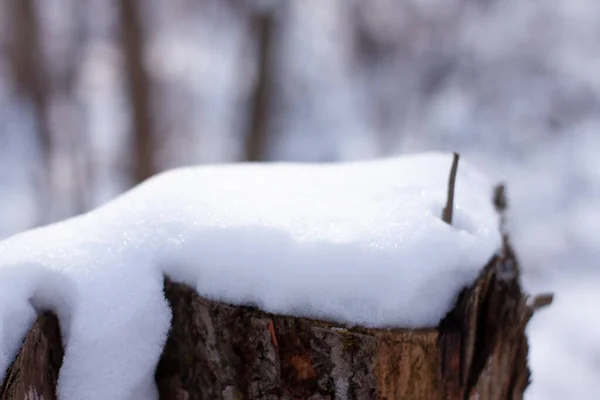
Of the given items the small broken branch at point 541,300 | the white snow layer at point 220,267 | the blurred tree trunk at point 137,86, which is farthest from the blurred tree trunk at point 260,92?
the small broken branch at point 541,300

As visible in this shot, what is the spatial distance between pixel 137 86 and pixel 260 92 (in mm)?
1618

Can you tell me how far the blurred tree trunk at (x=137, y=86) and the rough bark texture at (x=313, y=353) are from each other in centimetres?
533

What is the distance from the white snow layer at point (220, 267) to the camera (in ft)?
2.81

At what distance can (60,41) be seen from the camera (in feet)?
24.0

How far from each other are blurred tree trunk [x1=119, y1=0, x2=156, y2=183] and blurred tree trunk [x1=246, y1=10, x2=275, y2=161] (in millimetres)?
1334

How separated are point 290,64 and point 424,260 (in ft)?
23.4

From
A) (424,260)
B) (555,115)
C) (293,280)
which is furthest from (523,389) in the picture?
(555,115)

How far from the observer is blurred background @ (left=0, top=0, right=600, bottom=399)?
5.92 meters

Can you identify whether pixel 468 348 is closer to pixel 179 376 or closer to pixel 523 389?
pixel 523 389

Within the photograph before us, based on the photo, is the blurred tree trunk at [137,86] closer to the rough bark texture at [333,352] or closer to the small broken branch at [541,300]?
the rough bark texture at [333,352]

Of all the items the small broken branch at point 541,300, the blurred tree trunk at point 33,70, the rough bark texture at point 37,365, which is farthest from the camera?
the blurred tree trunk at point 33,70

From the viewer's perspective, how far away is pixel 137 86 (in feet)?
19.4

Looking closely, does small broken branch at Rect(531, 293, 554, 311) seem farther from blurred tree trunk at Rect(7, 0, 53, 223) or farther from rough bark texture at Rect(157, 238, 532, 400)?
blurred tree trunk at Rect(7, 0, 53, 223)

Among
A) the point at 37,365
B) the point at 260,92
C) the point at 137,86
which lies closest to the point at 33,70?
the point at 137,86
